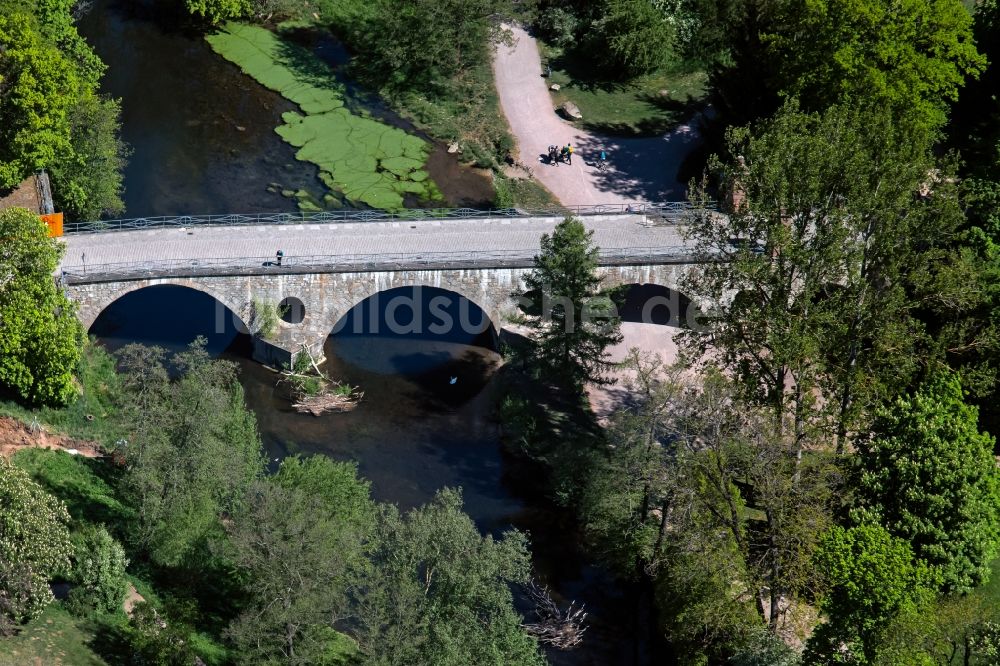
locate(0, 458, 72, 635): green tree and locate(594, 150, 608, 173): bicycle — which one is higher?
locate(594, 150, 608, 173): bicycle

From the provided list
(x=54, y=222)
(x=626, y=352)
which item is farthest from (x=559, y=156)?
(x=54, y=222)

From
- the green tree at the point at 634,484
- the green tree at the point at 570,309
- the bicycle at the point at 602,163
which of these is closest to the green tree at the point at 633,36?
the bicycle at the point at 602,163

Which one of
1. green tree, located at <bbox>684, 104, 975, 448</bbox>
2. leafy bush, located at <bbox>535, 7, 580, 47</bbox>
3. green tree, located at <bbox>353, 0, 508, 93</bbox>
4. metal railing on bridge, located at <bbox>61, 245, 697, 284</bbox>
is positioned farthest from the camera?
leafy bush, located at <bbox>535, 7, 580, 47</bbox>

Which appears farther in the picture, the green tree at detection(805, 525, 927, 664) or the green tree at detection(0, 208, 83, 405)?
the green tree at detection(0, 208, 83, 405)

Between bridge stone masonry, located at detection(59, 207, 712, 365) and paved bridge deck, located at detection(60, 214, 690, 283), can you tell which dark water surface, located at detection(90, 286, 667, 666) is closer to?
bridge stone masonry, located at detection(59, 207, 712, 365)

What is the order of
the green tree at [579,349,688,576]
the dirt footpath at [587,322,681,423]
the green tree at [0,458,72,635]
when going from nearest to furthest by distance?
the green tree at [0,458,72,635] → the green tree at [579,349,688,576] → the dirt footpath at [587,322,681,423]

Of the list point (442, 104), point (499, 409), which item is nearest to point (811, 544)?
point (499, 409)

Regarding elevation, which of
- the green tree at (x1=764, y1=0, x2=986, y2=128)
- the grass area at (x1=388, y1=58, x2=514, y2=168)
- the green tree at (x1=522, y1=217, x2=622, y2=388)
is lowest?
the green tree at (x1=522, y1=217, x2=622, y2=388)

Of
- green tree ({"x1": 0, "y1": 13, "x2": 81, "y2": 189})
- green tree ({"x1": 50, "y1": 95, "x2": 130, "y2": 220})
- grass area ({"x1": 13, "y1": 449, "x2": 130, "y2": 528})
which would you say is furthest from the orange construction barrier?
grass area ({"x1": 13, "y1": 449, "x2": 130, "y2": 528})

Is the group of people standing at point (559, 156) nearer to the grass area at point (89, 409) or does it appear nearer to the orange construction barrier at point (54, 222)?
the orange construction barrier at point (54, 222)
